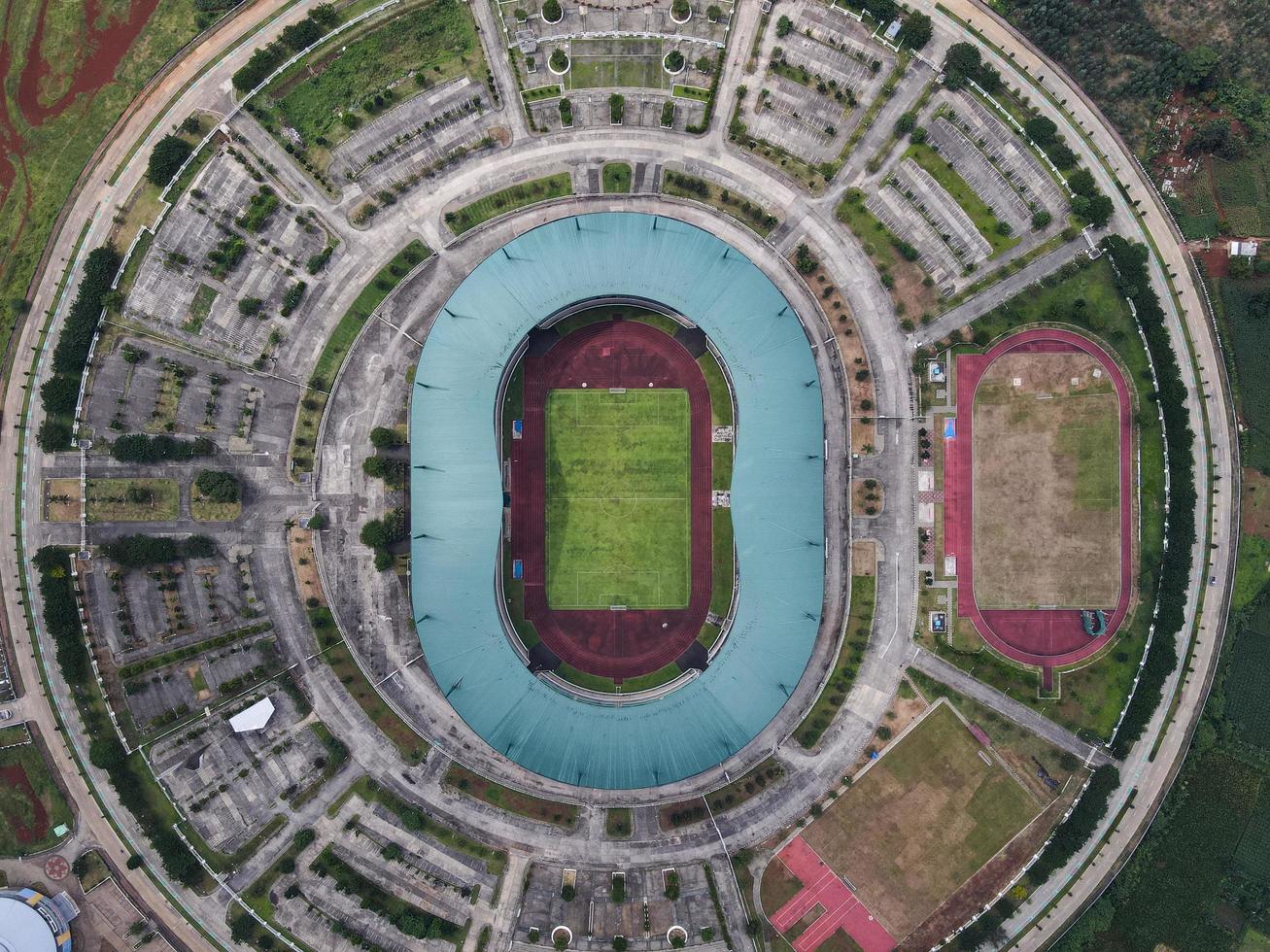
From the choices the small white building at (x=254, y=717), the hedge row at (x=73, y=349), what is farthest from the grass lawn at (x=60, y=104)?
the small white building at (x=254, y=717)

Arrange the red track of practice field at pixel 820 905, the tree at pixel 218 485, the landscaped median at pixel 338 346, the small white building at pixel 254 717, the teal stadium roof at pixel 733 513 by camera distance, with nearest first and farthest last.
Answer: the teal stadium roof at pixel 733 513
the small white building at pixel 254 717
the tree at pixel 218 485
the red track of practice field at pixel 820 905
the landscaped median at pixel 338 346

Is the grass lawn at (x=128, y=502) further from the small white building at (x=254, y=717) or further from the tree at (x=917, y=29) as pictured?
the tree at (x=917, y=29)

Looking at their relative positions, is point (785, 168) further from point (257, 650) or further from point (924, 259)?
point (257, 650)

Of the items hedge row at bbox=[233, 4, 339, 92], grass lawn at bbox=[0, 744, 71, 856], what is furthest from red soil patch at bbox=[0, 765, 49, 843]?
hedge row at bbox=[233, 4, 339, 92]

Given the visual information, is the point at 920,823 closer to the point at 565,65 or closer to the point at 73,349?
the point at 565,65

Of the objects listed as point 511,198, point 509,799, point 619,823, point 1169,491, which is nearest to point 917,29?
point 511,198

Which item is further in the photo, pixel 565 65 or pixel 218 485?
pixel 565 65
